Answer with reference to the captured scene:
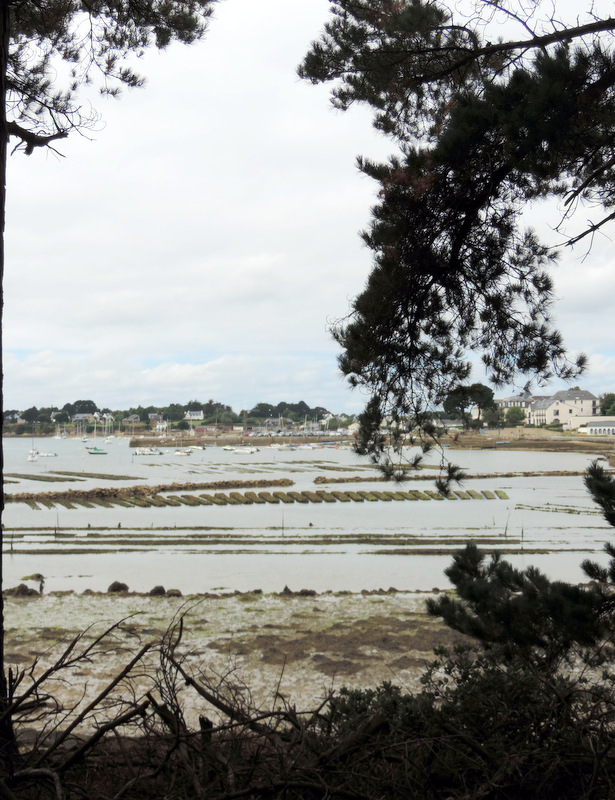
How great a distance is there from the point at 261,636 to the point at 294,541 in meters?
13.5

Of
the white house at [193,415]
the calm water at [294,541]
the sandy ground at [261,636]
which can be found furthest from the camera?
the white house at [193,415]

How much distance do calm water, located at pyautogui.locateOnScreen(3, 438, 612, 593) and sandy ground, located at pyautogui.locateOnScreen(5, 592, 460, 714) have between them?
2.50 metres

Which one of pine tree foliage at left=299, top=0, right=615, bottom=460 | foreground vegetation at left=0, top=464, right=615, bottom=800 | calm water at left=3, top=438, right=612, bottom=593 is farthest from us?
calm water at left=3, top=438, right=612, bottom=593

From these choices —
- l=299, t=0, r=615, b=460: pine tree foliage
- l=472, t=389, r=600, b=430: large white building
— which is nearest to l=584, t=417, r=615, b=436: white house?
l=472, t=389, r=600, b=430: large white building

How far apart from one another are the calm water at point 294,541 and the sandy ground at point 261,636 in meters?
2.50

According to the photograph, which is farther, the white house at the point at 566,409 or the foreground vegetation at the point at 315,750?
the white house at the point at 566,409

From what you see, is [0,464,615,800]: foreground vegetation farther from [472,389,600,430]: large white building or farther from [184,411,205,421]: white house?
[184,411,205,421]: white house

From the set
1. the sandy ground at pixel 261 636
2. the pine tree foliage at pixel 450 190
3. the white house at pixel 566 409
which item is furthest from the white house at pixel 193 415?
the pine tree foliage at pixel 450 190

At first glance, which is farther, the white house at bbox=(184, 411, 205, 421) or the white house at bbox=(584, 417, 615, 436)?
the white house at bbox=(184, 411, 205, 421)

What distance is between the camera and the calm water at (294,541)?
56.8ft

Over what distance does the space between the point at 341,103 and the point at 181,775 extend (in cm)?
529

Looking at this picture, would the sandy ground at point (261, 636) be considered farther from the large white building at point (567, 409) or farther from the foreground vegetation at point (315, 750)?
the large white building at point (567, 409)

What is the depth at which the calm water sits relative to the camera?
56.8ft

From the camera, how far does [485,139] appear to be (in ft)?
13.9
